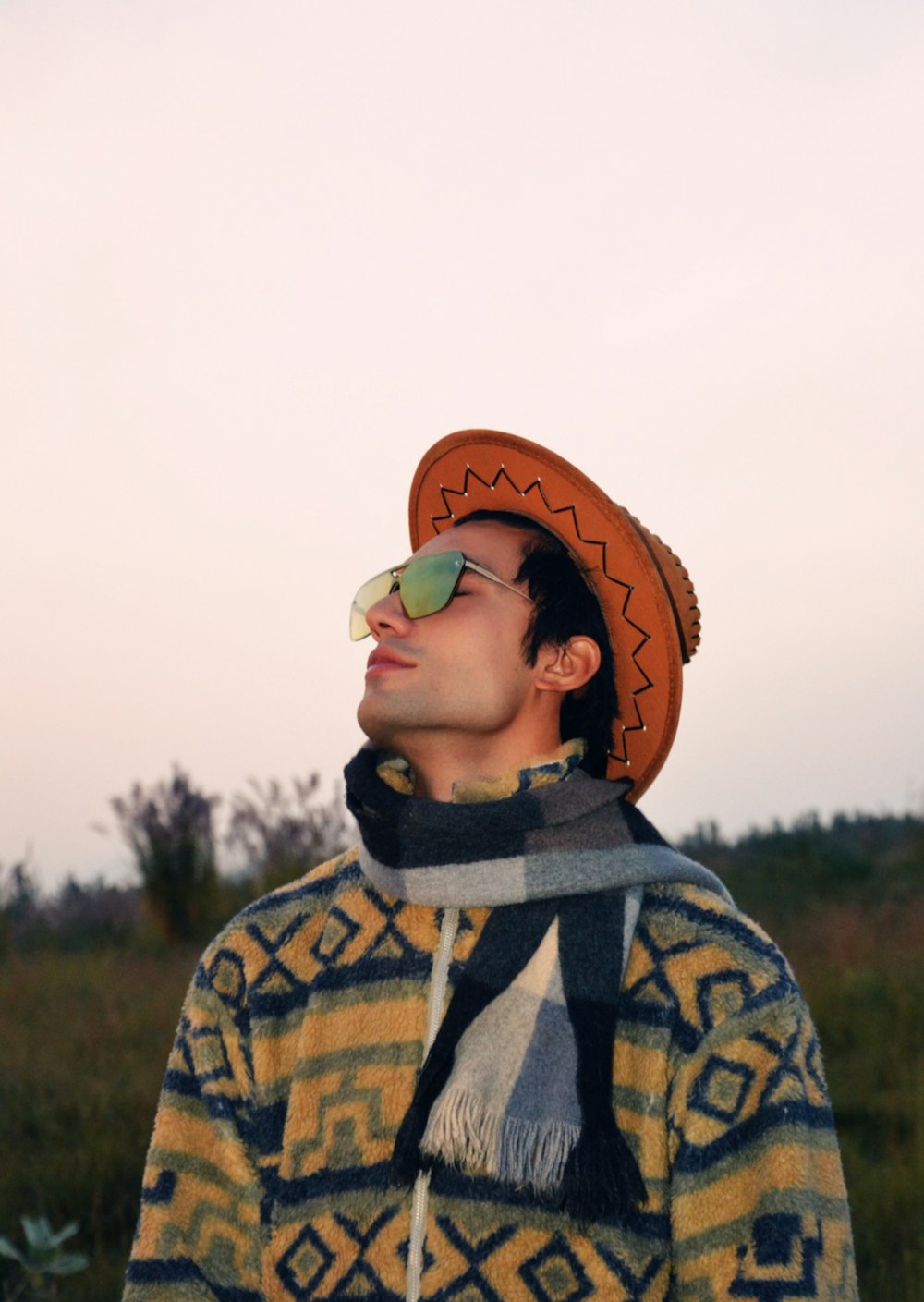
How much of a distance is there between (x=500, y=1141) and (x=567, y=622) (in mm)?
1272

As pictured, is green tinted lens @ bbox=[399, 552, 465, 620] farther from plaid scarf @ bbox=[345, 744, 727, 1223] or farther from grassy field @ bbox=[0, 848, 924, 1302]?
grassy field @ bbox=[0, 848, 924, 1302]

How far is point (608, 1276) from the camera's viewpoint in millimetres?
2543

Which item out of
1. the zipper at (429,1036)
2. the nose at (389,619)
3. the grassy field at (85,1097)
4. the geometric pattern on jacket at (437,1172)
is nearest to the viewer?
the geometric pattern on jacket at (437,1172)

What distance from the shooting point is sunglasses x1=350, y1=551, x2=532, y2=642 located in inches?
124

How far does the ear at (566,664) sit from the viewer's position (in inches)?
129

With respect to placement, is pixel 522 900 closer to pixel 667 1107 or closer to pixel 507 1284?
pixel 667 1107

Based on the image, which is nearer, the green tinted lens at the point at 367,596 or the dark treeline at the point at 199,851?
the green tinted lens at the point at 367,596

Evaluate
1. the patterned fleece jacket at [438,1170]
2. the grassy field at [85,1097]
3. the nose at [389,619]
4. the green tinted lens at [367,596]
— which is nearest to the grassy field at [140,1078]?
the grassy field at [85,1097]

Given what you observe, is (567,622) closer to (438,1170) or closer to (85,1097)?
(438,1170)

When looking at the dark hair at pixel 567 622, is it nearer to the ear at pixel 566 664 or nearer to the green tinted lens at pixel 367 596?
the ear at pixel 566 664

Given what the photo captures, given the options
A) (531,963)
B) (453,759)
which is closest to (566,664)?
(453,759)

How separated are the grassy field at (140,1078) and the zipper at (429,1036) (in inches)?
128

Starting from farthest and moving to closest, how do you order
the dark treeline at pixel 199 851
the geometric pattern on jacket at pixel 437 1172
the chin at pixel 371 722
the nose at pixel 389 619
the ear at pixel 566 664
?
the dark treeline at pixel 199 851
the ear at pixel 566 664
the nose at pixel 389 619
the chin at pixel 371 722
the geometric pattern on jacket at pixel 437 1172

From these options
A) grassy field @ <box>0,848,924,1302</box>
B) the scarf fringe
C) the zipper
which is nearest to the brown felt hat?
the zipper
